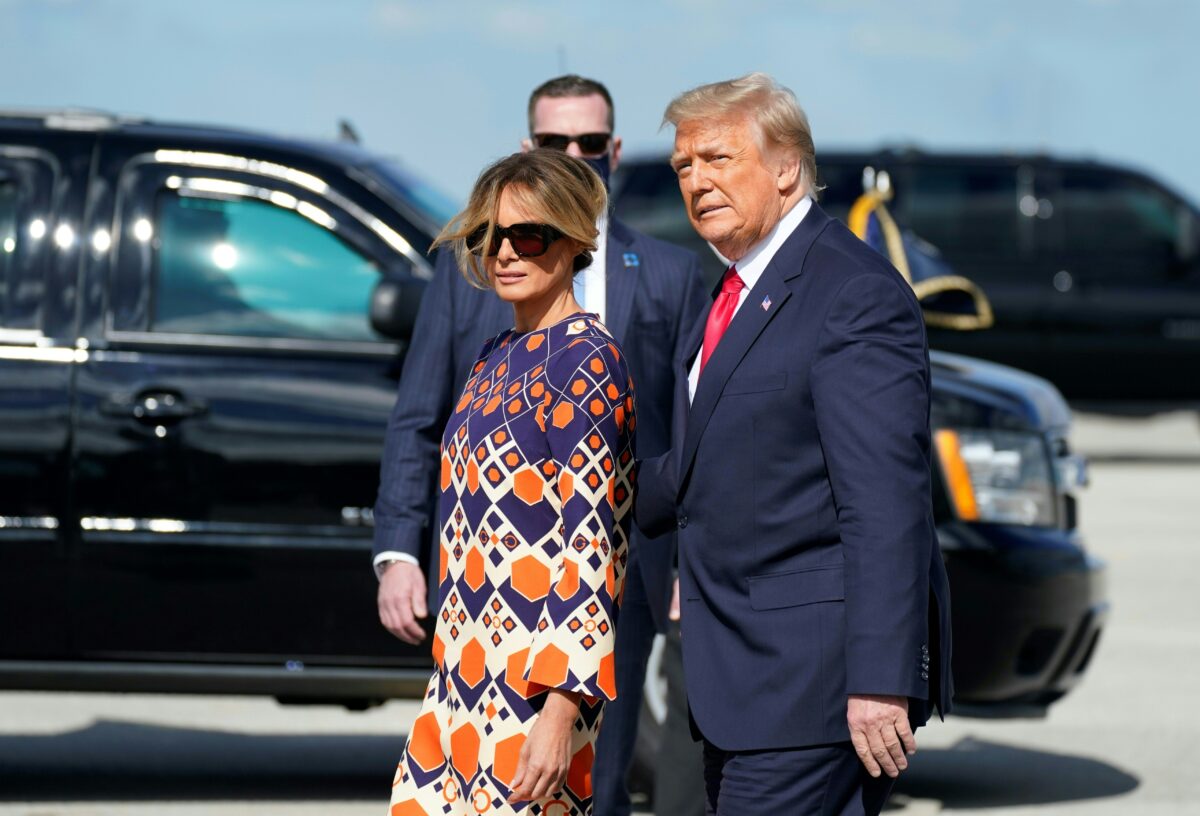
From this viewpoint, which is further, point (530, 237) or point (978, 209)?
point (978, 209)

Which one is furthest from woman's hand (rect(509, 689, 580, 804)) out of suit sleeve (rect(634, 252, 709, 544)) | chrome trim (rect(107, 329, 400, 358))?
chrome trim (rect(107, 329, 400, 358))

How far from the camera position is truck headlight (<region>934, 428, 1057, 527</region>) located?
618cm

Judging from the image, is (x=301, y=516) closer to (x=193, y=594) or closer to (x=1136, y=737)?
(x=193, y=594)

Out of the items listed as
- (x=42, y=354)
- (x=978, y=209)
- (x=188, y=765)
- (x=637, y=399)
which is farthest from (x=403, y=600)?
(x=978, y=209)

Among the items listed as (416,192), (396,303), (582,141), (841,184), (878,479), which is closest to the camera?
(878,479)

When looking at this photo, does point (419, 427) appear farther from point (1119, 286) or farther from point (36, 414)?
point (1119, 286)

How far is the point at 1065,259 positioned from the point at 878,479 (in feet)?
47.6

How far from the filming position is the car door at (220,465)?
5.73 m

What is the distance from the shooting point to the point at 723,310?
3582 millimetres

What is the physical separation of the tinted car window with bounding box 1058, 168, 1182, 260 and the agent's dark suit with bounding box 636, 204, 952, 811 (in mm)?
14262

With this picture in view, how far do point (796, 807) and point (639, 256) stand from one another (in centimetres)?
171

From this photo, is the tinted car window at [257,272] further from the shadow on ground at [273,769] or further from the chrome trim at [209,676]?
the shadow on ground at [273,769]

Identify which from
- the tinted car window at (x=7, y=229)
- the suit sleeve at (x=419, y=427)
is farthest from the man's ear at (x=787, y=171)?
the tinted car window at (x=7, y=229)

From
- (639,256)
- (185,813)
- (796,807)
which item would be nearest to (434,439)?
(639,256)
